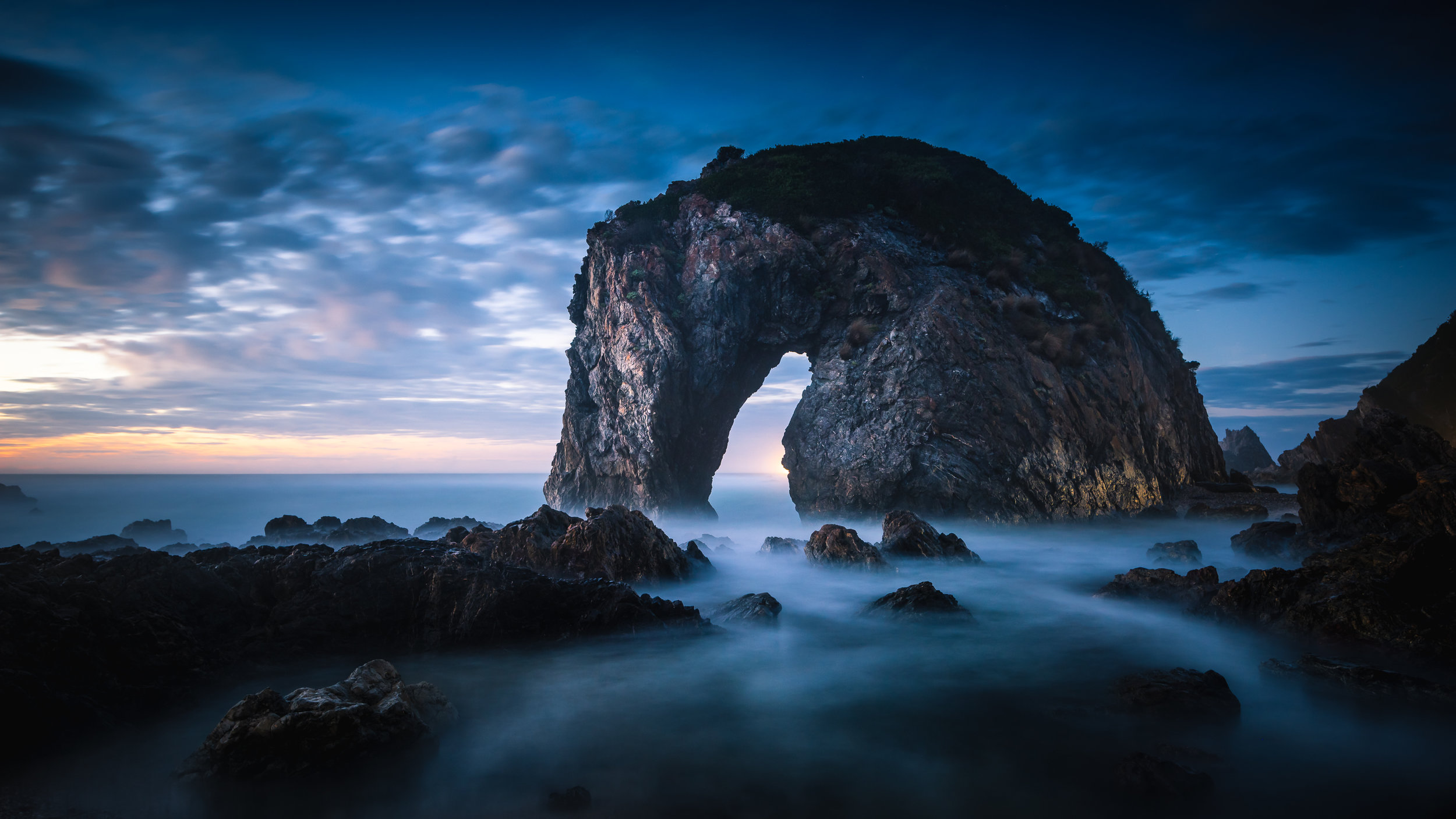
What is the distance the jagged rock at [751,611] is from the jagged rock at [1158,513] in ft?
58.4

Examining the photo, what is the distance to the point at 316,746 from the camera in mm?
4574

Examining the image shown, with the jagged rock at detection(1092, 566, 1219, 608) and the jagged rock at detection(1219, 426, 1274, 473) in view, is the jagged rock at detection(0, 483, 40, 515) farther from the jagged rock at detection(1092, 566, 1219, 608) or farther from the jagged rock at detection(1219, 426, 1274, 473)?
the jagged rock at detection(1219, 426, 1274, 473)

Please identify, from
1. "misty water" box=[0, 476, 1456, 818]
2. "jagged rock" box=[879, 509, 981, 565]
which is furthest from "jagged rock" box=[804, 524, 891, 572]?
"misty water" box=[0, 476, 1456, 818]

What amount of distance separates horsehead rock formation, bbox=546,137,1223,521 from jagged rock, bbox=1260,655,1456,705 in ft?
48.6

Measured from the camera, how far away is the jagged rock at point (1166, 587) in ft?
30.5

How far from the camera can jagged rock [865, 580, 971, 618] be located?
377 inches

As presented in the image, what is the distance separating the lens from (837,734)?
18.8 ft

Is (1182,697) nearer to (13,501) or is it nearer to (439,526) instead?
(439,526)

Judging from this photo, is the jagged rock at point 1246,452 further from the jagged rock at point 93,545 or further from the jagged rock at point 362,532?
the jagged rock at point 93,545

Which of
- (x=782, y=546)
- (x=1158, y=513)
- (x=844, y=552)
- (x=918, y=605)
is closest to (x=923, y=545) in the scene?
(x=844, y=552)

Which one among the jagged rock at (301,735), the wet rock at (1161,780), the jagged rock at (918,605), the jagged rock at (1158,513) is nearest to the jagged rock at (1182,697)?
the wet rock at (1161,780)

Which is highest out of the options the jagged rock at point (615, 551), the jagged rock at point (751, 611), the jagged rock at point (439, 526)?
the jagged rock at point (615, 551)

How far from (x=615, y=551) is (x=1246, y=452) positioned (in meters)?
62.2

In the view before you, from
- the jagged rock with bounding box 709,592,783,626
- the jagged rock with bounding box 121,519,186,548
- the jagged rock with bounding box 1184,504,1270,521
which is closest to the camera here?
the jagged rock with bounding box 709,592,783,626
